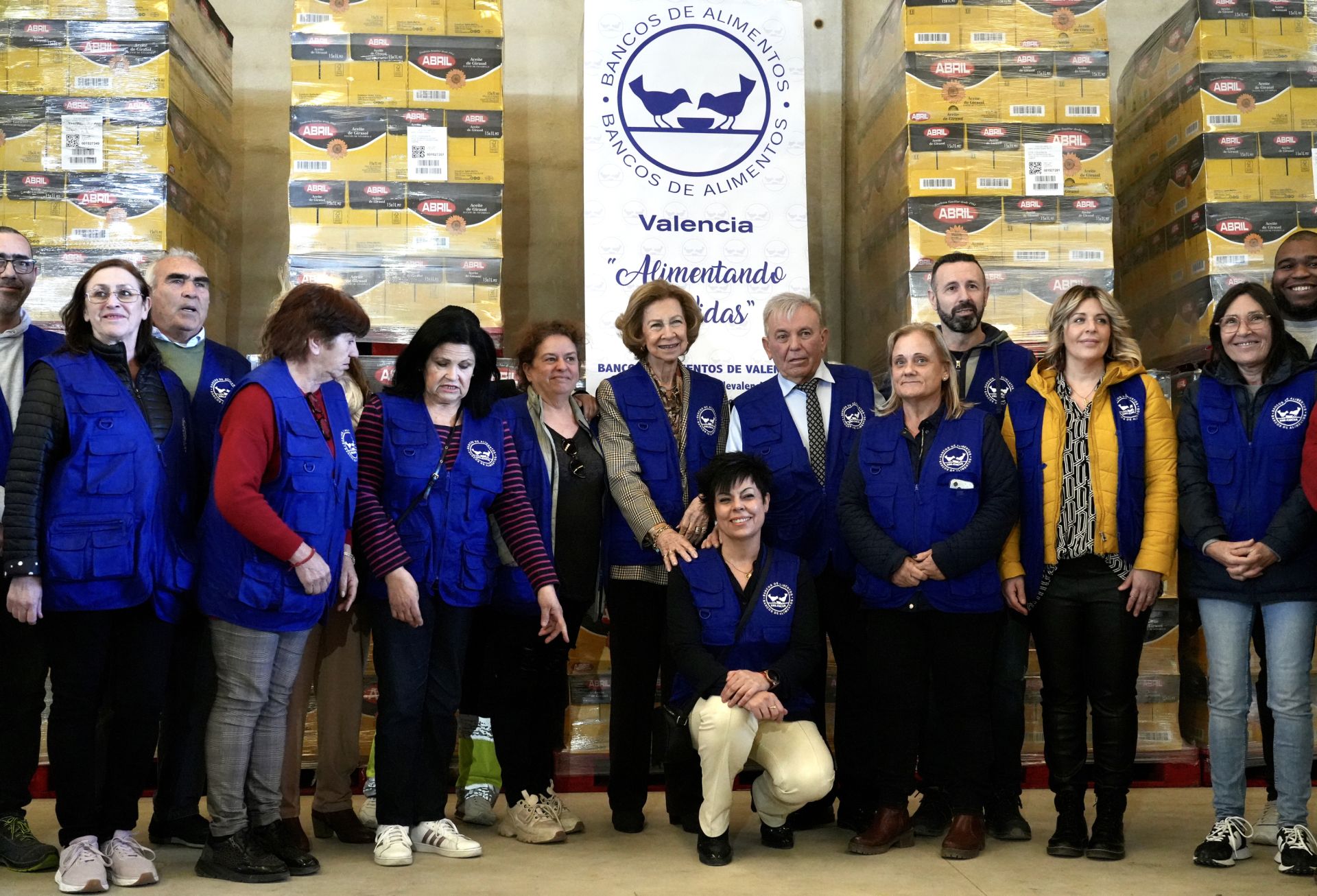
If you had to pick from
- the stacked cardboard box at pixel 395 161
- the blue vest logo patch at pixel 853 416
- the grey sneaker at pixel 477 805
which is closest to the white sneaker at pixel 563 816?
the grey sneaker at pixel 477 805

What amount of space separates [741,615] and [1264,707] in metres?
1.82

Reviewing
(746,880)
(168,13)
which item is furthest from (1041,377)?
(168,13)

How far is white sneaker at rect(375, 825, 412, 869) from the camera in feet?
12.6

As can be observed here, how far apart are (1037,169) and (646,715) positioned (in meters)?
3.11

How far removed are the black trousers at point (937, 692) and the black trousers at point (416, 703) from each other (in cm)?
130

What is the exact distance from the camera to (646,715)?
4.38 m

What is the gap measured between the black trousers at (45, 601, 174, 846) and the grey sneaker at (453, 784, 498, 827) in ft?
3.86

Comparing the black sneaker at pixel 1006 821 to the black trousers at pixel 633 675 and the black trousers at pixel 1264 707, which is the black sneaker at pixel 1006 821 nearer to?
the black trousers at pixel 1264 707

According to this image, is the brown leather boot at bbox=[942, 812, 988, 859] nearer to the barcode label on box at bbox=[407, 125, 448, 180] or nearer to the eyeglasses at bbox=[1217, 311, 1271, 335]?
the eyeglasses at bbox=[1217, 311, 1271, 335]

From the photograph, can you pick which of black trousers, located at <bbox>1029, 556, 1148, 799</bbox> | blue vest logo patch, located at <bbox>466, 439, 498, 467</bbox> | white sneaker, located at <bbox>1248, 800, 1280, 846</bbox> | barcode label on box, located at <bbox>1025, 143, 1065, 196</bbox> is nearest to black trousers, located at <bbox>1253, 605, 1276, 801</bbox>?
white sneaker, located at <bbox>1248, 800, 1280, 846</bbox>

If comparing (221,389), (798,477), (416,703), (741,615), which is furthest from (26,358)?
(798,477)

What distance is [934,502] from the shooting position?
158 inches

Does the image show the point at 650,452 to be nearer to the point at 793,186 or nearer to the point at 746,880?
the point at 746,880

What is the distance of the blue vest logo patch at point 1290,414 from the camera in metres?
3.95
